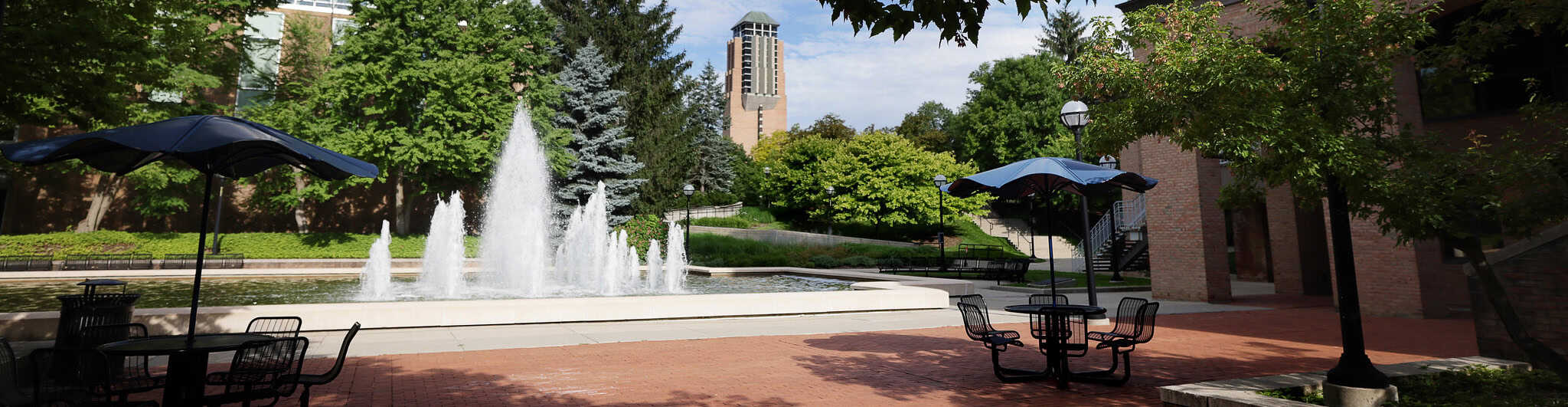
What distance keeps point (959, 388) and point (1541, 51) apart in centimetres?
1417

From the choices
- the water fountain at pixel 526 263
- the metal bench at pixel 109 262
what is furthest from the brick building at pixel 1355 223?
the metal bench at pixel 109 262

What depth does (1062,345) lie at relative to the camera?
726cm

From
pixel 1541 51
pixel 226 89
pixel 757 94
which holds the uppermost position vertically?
pixel 757 94

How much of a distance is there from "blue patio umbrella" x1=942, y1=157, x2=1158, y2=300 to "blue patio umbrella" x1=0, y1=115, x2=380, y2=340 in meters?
6.61

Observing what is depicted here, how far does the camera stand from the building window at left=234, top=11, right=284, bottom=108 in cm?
3503

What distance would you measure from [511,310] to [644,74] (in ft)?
92.1

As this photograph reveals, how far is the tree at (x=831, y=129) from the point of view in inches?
2334

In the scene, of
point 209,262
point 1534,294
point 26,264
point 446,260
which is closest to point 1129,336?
point 1534,294

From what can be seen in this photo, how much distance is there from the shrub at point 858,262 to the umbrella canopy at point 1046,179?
1935cm

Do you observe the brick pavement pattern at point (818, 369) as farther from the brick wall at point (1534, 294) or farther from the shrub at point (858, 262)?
the shrub at point (858, 262)

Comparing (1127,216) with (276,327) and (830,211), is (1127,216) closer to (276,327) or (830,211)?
(830,211)

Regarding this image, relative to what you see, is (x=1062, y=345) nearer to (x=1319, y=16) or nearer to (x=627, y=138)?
(x=1319, y=16)

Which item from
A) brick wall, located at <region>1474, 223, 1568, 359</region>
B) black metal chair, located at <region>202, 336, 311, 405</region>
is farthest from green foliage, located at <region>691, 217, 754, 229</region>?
black metal chair, located at <region>202, 336, 311, 405</region>

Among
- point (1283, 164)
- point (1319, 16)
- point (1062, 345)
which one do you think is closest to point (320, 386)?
point (1062, 345)
